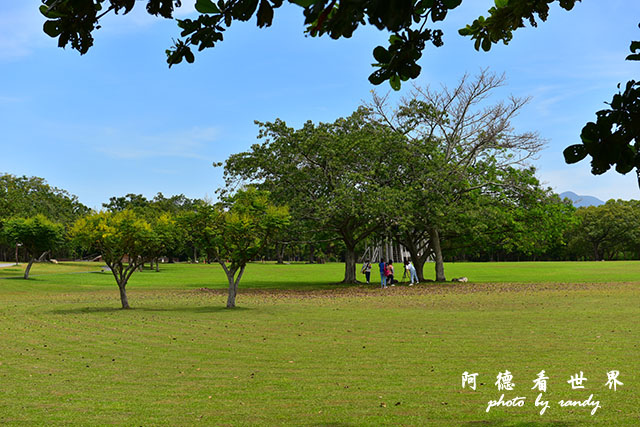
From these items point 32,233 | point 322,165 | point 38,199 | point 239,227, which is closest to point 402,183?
point 322,165

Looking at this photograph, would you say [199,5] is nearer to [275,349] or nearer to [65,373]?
[65,373]

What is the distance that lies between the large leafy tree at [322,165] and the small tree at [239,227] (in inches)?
449

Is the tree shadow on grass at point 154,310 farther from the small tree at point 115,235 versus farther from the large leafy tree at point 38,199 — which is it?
the large leafy tree at point 38,199

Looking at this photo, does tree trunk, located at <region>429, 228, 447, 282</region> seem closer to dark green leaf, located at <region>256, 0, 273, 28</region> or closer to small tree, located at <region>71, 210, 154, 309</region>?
small tree, located at <region>71, 210, 154, 309</region>

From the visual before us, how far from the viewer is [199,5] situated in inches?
116

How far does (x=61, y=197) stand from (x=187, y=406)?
8147cm

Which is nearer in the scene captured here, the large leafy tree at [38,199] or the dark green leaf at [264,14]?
the dark green leaf at [264,14]

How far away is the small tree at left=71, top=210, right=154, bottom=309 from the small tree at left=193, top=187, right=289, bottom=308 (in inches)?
80.2

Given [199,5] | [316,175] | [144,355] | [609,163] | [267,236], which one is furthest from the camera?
[316,175]

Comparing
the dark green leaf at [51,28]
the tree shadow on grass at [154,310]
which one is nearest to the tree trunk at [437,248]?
the tree shadow on grass at [154,310]

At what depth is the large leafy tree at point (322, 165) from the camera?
104 feet

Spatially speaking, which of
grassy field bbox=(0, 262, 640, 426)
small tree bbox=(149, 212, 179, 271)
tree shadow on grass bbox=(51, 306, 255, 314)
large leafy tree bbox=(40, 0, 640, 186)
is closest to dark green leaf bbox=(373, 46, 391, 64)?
large leafy tree bbox=(40, 0, 640, 186)

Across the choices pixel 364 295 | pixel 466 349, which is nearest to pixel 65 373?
pixel 466 349

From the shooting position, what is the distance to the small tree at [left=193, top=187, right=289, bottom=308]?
1884 centimetres
